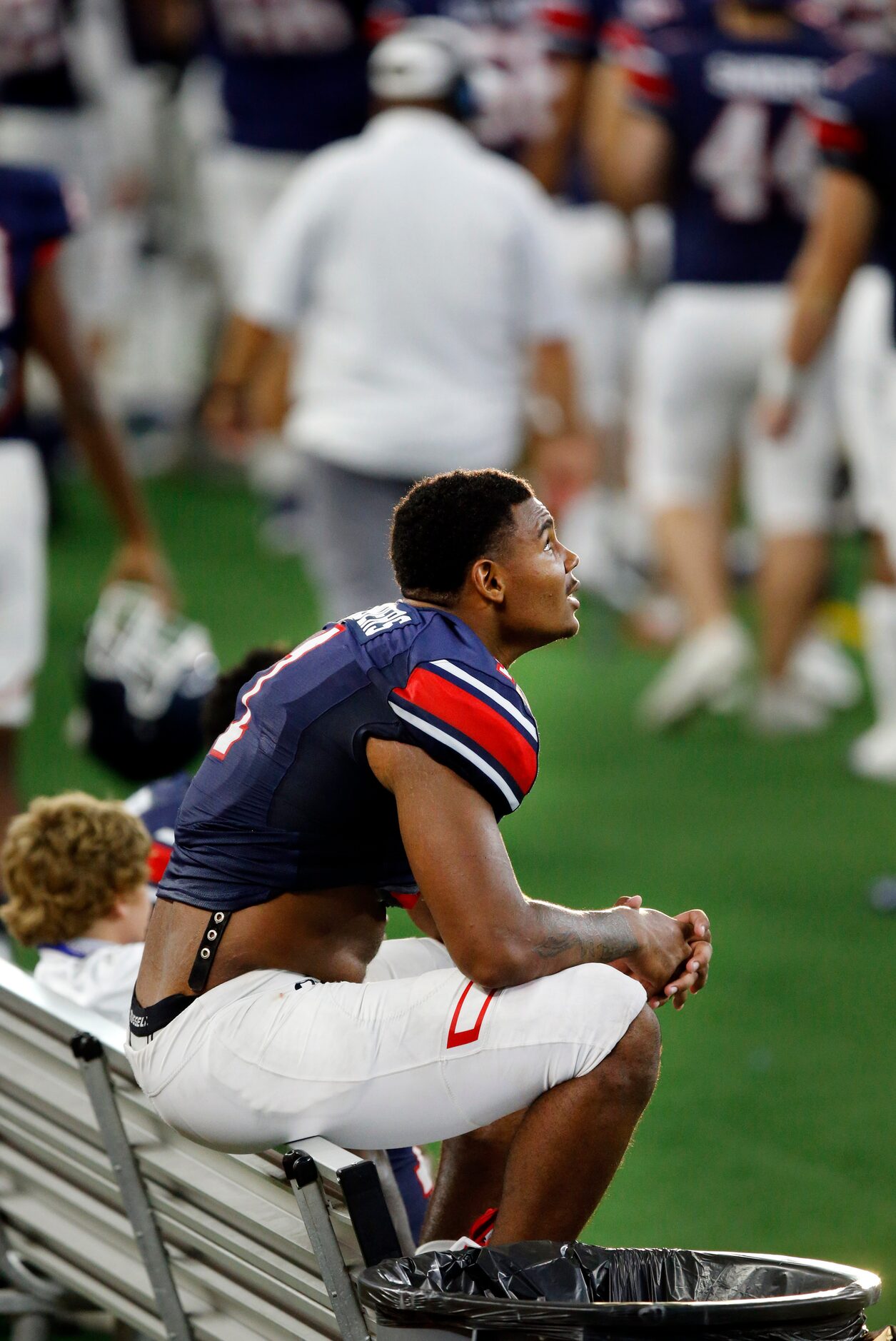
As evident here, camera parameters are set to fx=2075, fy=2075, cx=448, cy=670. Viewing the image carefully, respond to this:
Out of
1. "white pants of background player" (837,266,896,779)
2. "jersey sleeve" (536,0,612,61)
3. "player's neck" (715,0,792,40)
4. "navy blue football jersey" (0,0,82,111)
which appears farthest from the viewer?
"navy blue football jersey" (0,0,82,111)

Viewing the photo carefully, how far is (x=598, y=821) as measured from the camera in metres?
5.93

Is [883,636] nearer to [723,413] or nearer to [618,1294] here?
[723,413]

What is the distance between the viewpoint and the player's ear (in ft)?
8.67

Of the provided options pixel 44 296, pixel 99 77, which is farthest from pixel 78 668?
pixel 99 77

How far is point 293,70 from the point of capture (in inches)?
348

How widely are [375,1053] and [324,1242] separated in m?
0.26

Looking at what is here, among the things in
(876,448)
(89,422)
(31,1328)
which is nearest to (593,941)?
(31,1328)

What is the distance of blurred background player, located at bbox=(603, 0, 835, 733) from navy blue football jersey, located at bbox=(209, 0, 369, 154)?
1842 millimetres

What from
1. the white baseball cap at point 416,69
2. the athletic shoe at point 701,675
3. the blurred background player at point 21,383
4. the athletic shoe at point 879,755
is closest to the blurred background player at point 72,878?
the blurred background player at point 21,383

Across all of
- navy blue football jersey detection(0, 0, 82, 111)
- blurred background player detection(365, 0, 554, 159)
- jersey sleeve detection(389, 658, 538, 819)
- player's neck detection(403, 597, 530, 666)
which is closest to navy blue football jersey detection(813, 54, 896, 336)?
blurred background player detection(365, 0, 554, 159)

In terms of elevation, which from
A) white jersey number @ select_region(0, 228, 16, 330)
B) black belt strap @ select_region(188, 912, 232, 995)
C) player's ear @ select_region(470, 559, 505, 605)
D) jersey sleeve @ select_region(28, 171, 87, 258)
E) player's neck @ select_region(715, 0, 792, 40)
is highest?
player's neck @ select_region(715, 0, 792, 40)

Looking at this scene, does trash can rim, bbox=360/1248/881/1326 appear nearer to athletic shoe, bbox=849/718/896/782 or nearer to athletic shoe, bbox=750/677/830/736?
athletic shoe, bbox=849/718/896/782

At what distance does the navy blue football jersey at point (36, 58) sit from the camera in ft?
30.8

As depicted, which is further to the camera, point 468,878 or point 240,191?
point 240,191
